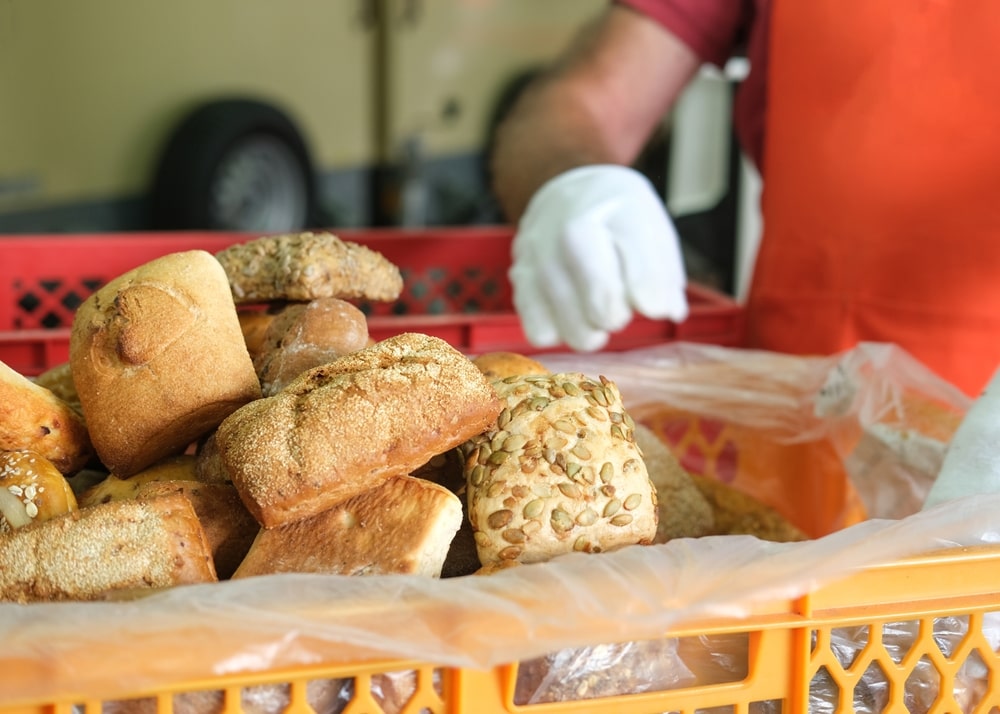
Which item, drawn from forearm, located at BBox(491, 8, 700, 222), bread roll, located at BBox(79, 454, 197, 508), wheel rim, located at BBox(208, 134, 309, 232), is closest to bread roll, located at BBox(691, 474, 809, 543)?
bread roll, located at BBox(79, 454, 197, 508)

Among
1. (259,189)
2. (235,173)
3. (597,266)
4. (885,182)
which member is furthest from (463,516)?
(259,189)

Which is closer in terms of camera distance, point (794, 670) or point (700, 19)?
point (794, 670)

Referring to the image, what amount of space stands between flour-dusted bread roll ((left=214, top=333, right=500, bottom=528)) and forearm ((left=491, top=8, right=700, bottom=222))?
104 centimetres

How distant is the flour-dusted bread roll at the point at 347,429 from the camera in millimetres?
585

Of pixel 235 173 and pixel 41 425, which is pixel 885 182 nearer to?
pixel 41 425

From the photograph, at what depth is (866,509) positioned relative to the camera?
1.08 m

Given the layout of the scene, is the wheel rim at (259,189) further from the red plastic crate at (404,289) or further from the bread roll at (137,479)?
the bread roll at (137,479)

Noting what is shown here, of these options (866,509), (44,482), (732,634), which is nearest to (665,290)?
(866,509)

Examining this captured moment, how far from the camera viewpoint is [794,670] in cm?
56

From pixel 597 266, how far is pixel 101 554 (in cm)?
73

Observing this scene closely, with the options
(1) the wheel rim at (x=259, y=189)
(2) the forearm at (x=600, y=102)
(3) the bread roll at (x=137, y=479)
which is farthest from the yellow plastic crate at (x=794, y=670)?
(1) the wheel rim at (x=259, y=189)

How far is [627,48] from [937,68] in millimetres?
554

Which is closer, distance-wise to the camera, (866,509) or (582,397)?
(582,397)

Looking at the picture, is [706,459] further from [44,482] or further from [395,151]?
[395,151]
